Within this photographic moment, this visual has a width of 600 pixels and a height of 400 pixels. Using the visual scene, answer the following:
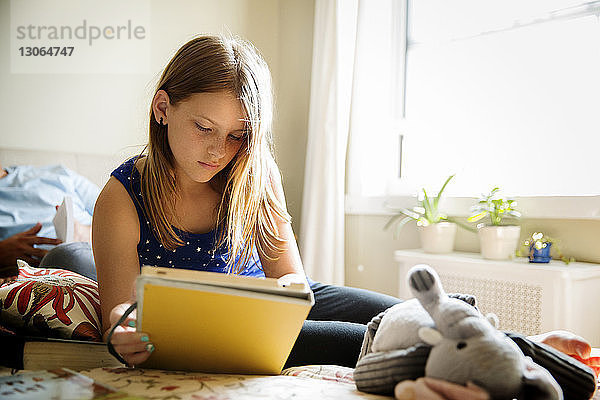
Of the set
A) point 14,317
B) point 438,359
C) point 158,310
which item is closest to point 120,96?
point 14,317

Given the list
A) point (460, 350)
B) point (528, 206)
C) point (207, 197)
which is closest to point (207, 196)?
point (207, 197)

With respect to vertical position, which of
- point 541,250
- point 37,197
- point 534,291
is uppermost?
point 37,197

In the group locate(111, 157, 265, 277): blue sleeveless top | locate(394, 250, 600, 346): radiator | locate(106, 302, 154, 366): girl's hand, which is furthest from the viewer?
locate(394, 250, 600, 346): radiator

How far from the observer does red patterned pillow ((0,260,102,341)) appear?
1065 mm

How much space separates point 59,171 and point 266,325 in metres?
1.74

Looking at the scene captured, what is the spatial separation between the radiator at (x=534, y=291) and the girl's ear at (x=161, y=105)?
3.94 feet

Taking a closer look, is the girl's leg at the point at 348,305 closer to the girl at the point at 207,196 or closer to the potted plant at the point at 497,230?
the girl at the point at 207,196

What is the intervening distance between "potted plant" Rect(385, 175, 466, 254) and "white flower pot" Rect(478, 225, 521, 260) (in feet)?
0.64

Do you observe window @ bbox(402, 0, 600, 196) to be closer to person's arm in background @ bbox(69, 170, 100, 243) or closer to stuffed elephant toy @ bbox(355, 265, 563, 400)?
person's arm in background @ bbox(69, 170, 100, 243)

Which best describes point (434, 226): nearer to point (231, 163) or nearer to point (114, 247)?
point (231, 163)

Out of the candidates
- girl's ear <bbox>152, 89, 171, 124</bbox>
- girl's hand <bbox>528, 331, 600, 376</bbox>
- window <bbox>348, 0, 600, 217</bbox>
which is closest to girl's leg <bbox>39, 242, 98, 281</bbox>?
girl's ear <bbox>152, 89, 171, 124</bbox>

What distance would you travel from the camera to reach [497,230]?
6.27 ft

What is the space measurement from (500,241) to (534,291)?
0.69 ft

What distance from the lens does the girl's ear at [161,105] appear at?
1.16m
